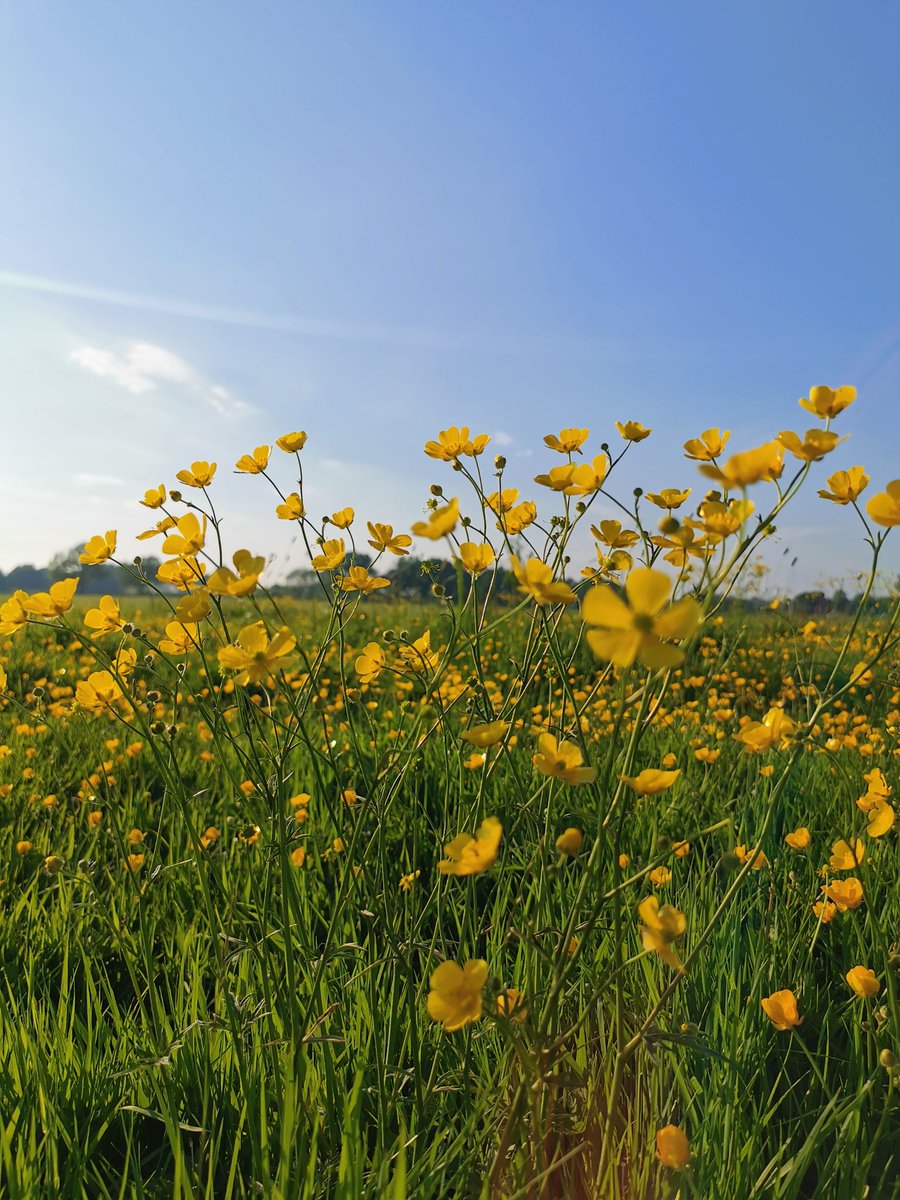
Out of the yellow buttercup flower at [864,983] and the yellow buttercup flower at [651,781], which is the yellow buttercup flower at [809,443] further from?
the yellow buttercup flower at [864,983]

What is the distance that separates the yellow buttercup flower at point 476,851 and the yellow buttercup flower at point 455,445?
3.10 feet

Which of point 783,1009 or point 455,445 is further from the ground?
point 455,445

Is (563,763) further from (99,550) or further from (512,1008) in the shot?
(99,550)

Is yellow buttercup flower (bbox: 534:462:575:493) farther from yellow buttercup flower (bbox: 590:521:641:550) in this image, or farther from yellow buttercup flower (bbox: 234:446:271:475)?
yellow buttercup flower (bbox: 234:446:271:475)

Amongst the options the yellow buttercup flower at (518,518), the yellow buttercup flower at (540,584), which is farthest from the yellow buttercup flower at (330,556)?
the yellow buttercup flower at (540,584)

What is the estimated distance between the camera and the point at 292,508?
142 centimetres

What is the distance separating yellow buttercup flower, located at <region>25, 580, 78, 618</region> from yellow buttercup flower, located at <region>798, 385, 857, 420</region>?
1.26m

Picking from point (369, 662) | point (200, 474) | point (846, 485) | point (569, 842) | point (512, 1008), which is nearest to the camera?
point (569, 842)

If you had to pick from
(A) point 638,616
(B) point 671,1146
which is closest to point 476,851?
(A) point 638,616

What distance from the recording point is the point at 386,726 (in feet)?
10.6

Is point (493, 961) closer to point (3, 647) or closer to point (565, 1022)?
point (565, 1022)

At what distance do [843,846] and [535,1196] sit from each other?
799 mm

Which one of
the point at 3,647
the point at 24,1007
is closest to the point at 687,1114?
the point at 24,1007

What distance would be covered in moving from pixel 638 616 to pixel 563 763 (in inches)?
9.9
